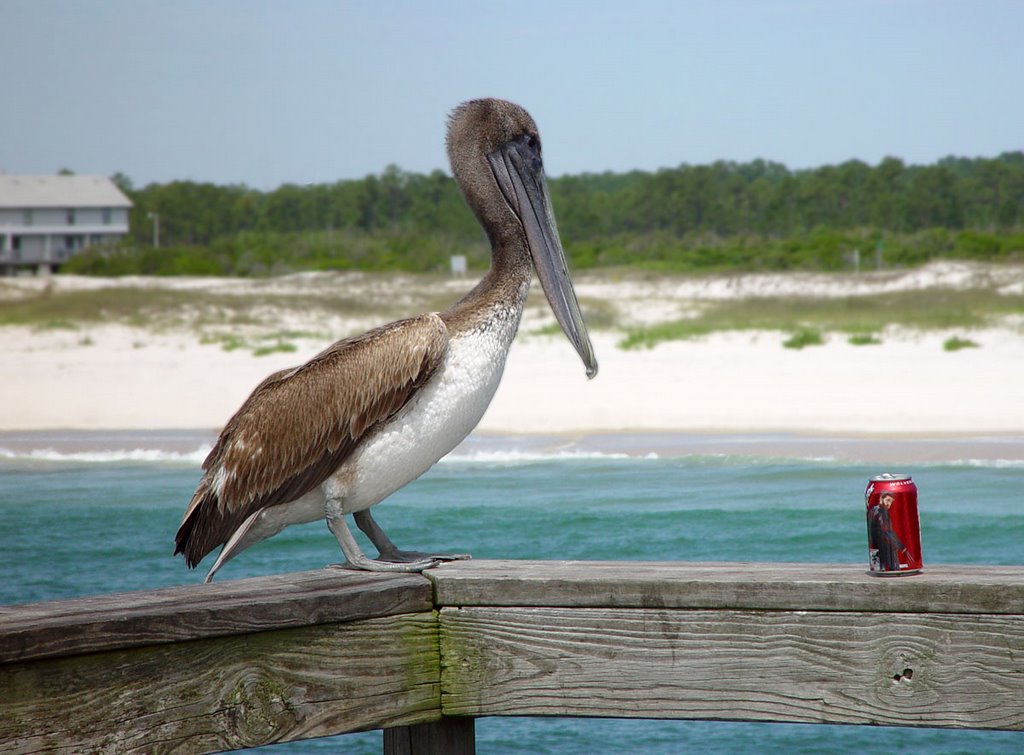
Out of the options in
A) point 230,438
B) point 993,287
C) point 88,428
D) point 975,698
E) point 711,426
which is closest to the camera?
point 975,698

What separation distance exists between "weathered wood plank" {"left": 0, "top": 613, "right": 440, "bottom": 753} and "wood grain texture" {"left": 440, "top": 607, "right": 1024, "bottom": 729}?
0.07 metres

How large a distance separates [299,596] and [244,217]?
145 ft

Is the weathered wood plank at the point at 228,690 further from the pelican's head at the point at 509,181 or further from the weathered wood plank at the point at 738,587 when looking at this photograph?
the pelican's head at the point at 509,181

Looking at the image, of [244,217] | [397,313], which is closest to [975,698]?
[397,313]

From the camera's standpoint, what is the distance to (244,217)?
45125 millimetres

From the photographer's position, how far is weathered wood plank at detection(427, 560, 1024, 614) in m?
1.88

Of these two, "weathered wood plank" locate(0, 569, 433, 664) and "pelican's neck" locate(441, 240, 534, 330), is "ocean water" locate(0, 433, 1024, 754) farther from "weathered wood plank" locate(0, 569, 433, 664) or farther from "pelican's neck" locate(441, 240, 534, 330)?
"weathered wood plank" locate(0, 569, 433, 664)

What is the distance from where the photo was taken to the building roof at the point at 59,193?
53.7 meters

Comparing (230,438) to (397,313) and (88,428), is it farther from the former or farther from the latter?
(397,313)

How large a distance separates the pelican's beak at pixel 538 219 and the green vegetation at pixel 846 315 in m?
15.5

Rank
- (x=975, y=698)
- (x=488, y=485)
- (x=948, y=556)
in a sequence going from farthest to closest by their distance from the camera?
(x=488, y=485), (x=948, y=556), (x=975, y=698)

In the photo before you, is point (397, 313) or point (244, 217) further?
point (244, 217)

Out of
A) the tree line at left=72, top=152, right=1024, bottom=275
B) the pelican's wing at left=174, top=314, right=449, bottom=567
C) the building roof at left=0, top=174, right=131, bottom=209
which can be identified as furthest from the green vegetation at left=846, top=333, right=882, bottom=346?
the building roof at left=0, top=174, right=131, bottom=209

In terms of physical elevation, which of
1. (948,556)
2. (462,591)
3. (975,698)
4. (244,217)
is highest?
(244,217)
